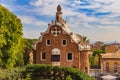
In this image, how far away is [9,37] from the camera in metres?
35.8

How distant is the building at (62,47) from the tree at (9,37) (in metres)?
3.22

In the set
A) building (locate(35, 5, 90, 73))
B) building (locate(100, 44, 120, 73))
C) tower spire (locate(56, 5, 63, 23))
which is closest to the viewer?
building (locate(35, 5, 90, 73))

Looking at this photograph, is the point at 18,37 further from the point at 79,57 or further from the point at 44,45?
the point at 79,57

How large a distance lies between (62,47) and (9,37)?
19.7ft

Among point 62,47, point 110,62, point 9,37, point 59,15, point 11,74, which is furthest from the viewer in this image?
point 110,62

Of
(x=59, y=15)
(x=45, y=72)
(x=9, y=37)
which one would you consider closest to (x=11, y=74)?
(x=45, y=72)

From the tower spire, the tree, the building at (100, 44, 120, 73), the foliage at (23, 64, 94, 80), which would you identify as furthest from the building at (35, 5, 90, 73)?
the foliage at (23, 64, 94, 80)

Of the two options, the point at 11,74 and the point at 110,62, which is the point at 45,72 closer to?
the point at 11,74

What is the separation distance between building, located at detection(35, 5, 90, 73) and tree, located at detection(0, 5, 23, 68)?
127 inches

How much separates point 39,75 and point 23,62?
15072 mm

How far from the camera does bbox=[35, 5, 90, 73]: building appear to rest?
37.8 meters

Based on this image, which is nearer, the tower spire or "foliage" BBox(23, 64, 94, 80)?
"foliage" BBox(23, 64, 94, 80)

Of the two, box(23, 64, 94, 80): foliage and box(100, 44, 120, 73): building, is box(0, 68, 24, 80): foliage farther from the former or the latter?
box(100, 44, 120, 73): building

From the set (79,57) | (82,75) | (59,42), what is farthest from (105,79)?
(82,75)
